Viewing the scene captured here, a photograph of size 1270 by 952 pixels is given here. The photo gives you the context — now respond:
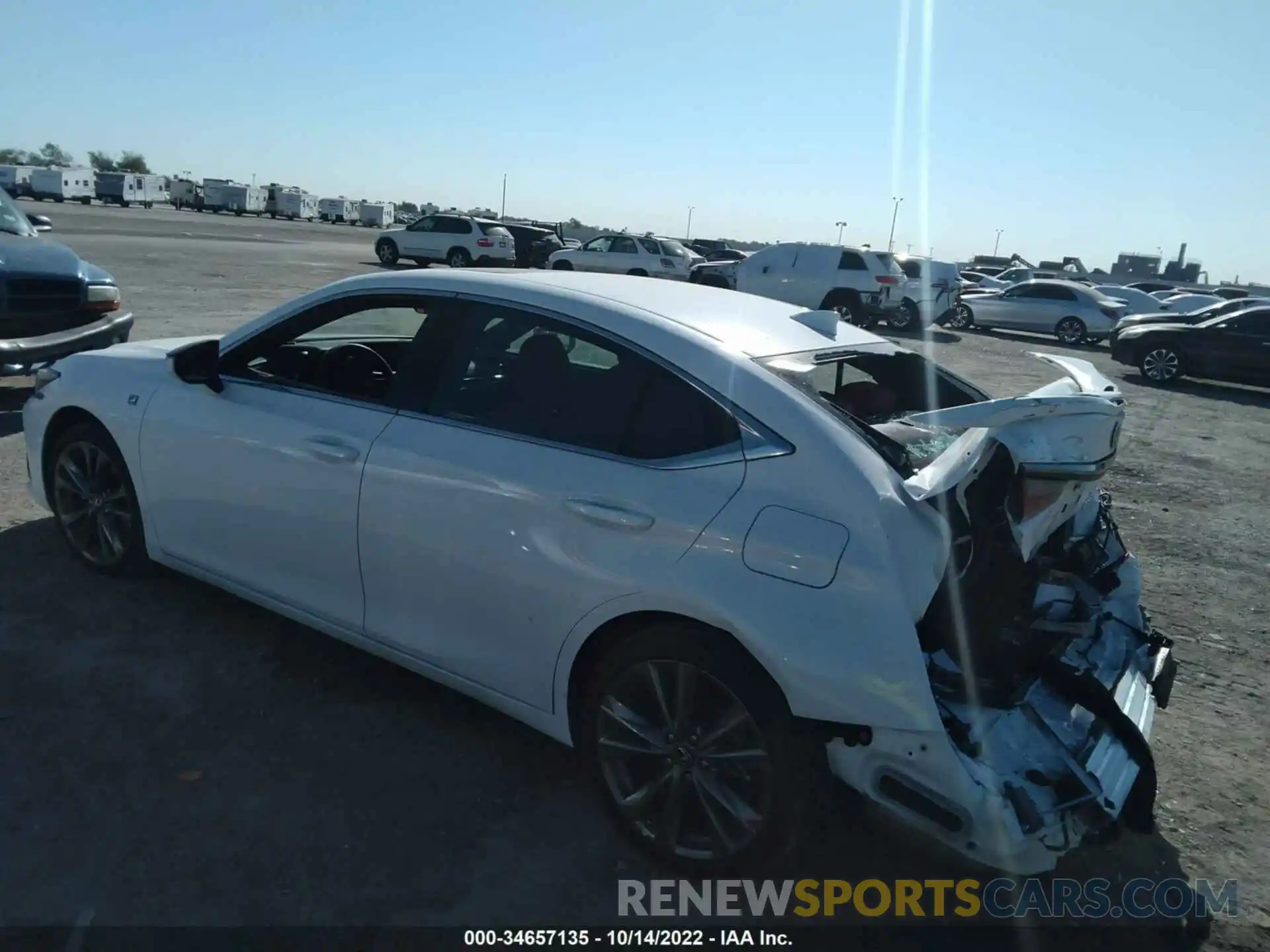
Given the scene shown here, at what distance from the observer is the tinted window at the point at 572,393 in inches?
113

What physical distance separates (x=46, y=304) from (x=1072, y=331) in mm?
22849

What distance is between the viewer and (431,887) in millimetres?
2768

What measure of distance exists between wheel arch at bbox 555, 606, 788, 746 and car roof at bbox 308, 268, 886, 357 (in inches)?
33.9

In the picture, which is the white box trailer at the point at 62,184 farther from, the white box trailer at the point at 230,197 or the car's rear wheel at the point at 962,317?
the car's rear wheel at the point at 962,317

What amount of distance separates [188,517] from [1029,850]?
11.2 feet

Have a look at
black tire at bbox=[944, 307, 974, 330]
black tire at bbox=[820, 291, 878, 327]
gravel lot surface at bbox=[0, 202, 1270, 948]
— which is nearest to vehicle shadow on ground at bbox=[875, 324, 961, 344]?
black tire at bbox=[820, 291, 878, 327]

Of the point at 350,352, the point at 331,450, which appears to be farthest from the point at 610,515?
the point at 350,352

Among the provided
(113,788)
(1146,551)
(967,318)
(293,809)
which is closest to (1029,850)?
(293,809)

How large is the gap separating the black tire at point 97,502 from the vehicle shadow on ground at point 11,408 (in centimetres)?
304

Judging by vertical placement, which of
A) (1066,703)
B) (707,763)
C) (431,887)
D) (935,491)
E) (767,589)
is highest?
(935,491)

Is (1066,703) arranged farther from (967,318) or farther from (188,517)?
(967,318)

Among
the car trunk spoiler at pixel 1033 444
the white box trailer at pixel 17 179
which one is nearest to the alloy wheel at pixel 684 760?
the car trunk spoiler at pixel 1033 444

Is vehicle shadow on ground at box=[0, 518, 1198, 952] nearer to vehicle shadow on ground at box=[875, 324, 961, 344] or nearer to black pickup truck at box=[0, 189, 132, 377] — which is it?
black pickup truck at box=[0, 189, 132, 377]

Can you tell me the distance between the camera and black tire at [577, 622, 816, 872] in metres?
2.61
